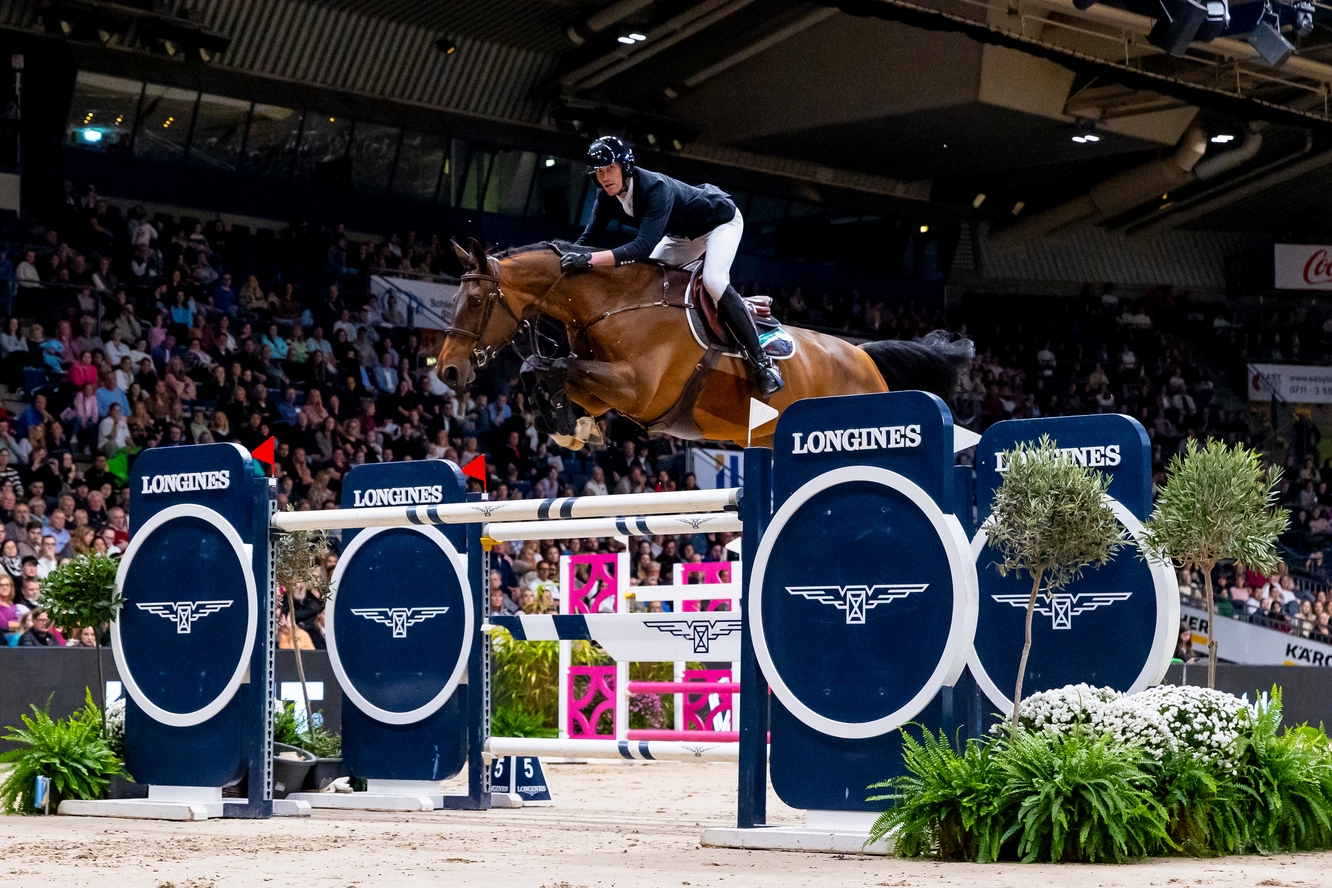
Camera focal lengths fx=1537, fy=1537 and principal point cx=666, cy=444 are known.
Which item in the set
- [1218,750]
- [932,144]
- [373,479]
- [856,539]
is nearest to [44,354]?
[373,479]

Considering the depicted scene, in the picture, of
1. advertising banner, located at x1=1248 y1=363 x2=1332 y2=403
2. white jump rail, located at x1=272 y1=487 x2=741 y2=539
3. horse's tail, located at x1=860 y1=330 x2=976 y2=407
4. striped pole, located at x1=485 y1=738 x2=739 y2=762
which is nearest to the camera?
white jump rail, located at x1=272 y1=487 x2=741 y2=539

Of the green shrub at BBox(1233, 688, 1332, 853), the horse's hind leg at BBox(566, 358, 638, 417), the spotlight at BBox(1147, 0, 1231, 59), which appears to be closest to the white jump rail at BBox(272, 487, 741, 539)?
the horse's hind leg at BBox(566, 358, 638, 417)

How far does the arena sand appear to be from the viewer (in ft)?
14.6

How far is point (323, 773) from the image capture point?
7.81m

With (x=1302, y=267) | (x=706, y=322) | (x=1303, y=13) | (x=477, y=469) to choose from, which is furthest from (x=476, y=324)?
(x=1302, y=267)

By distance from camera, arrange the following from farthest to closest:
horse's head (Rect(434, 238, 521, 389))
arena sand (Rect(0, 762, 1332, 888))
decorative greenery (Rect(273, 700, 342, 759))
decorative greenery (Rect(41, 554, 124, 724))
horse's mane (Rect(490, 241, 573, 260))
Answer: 1. decorative greenery (Rect(273, 700, 342, 759))
2. decorative greenery (Rect(41, 554, 124, 724))
3. horse's mane (Rect(490, 241, 573, 260))
4. horse's head (Rect(434, 238, 521, 389))
5. arena sand (Rect(0, 762, 1332, 888))

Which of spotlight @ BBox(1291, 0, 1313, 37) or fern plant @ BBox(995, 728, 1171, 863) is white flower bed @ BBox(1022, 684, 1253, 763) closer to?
fern plant @ BBox(995, 728, 1171, 863)

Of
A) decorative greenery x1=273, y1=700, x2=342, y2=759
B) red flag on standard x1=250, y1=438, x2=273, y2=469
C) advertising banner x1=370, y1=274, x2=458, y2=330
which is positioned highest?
advertising banner x1=370, y1=274, x2=458, y2=330

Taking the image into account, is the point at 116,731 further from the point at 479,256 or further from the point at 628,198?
the point at 628,198

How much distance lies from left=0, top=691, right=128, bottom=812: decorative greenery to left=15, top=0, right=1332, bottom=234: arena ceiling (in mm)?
12023

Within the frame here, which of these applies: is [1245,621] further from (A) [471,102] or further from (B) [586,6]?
(A) [471,102]

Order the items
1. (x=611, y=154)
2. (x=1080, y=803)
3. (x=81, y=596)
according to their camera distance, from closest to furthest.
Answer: (x=1080, y=803) → (x=611, y=154) → (x=81, y=596)

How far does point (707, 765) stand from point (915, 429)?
7.51 metres

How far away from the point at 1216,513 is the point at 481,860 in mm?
2796
